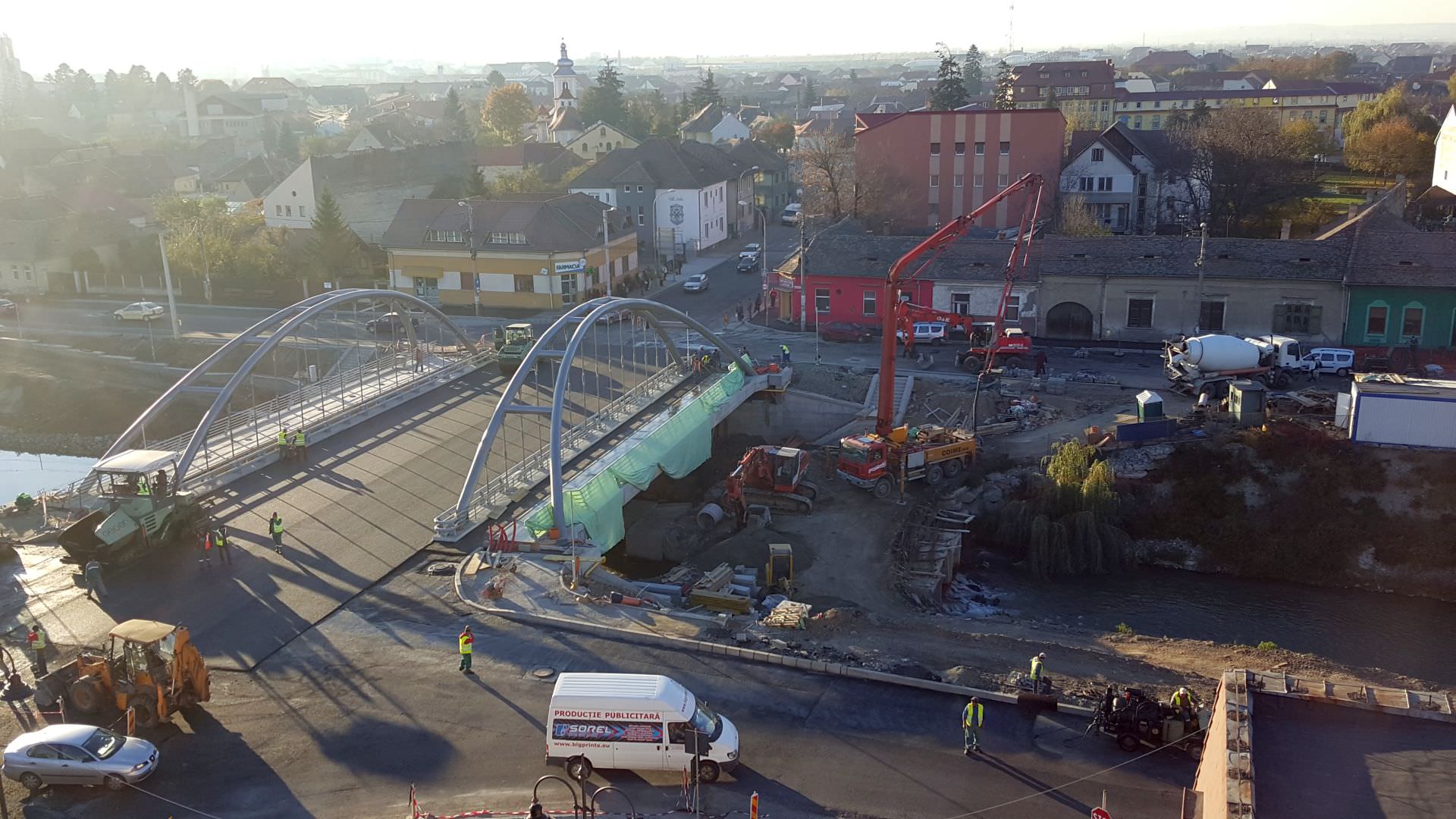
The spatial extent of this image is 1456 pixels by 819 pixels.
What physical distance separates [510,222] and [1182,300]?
29.4 m

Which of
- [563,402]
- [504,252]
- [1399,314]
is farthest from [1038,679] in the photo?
[504,252]

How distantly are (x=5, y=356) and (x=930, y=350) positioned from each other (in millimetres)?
40480

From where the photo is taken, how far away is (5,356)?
5062 centimetres

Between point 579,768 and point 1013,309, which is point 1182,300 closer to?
point 1013,309

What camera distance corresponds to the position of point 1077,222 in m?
52.5

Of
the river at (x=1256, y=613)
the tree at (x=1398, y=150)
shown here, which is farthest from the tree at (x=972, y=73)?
the river at (x=1256, y=613)

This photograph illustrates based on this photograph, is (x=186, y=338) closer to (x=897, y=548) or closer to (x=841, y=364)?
(x=841, y=364)

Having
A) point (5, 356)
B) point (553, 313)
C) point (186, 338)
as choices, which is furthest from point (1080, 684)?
point (5, 356)

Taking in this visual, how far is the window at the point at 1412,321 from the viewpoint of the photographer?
4003 centimetres

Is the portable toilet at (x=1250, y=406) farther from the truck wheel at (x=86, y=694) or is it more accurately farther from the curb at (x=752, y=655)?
the truck wheel at (x=86, y=694)

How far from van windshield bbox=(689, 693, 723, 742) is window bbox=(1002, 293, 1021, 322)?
3102 centimetres

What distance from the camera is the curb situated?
18.5m

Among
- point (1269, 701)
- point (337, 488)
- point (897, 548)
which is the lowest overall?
point (897, 548)

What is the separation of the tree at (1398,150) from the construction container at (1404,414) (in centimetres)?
4856
